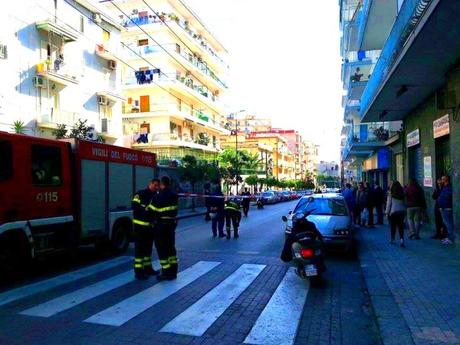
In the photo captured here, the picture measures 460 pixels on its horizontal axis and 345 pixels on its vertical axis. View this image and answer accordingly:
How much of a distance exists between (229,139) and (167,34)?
4772 centimetres

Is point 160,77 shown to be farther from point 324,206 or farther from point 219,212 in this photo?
point 324,206

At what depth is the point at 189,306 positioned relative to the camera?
657cm

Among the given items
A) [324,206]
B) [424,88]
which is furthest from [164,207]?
[424,88]

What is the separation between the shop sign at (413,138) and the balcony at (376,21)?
16.6 feet

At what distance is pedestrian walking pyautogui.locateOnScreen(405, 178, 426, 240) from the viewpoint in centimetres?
1316

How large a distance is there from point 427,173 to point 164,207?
10.7m

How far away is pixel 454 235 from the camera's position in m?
11.6

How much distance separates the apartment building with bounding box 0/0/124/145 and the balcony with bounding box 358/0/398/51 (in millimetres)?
16356

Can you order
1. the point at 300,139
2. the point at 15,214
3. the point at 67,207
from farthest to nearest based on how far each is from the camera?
the point at 300,139 < the point at 67,207 < the point at 15,214

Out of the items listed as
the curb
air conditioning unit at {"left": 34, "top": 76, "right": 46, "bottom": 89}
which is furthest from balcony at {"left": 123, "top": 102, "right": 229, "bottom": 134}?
the curb

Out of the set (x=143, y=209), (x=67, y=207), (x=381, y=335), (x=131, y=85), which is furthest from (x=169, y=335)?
(x=131, y=85)

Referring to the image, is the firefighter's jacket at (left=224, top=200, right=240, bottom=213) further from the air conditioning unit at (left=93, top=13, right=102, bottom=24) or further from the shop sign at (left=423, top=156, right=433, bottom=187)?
the air conditioning unit at (left=93, top=13, right=102, bottom=24)

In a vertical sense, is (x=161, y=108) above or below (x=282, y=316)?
above

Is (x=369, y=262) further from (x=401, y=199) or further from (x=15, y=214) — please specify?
(x=15, y=214)
